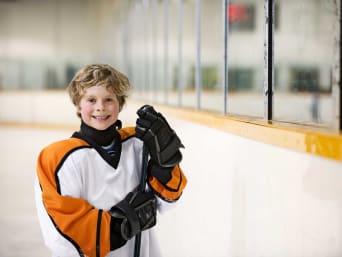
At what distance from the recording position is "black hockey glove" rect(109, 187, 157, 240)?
202cm

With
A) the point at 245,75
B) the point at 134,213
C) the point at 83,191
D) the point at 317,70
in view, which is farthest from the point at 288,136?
the point at 245,75

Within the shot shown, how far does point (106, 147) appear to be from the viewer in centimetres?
209

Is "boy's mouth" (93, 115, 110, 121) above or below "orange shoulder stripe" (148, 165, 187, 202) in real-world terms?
above

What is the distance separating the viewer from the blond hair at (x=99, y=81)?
6.89 feet

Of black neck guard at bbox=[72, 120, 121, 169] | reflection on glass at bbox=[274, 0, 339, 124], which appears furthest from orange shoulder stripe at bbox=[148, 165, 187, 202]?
reflection on glass at bbox=[274, 0, 339, 124]

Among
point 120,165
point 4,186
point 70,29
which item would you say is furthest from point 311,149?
point 70,29

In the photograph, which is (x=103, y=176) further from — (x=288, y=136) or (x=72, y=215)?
(x=288, y=136)

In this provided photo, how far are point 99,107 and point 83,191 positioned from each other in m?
0.26

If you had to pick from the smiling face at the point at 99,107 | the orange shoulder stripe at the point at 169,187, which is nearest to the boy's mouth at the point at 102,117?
the smiling face at the point at 99,107

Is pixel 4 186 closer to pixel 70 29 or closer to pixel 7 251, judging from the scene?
pixel 7 251

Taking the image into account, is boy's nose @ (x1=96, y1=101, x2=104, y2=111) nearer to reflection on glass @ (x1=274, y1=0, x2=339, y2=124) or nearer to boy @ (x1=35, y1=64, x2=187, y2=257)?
boy @ (x1=35, y1=64, x2=187, y2=257)

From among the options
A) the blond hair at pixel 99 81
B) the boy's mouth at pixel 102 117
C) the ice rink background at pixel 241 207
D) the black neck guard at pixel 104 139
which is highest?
the blond hair at pixel 99 81

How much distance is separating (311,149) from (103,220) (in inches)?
24.8

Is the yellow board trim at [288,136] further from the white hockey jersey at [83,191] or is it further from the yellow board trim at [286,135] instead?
the white hockey jersey at [83,191]
